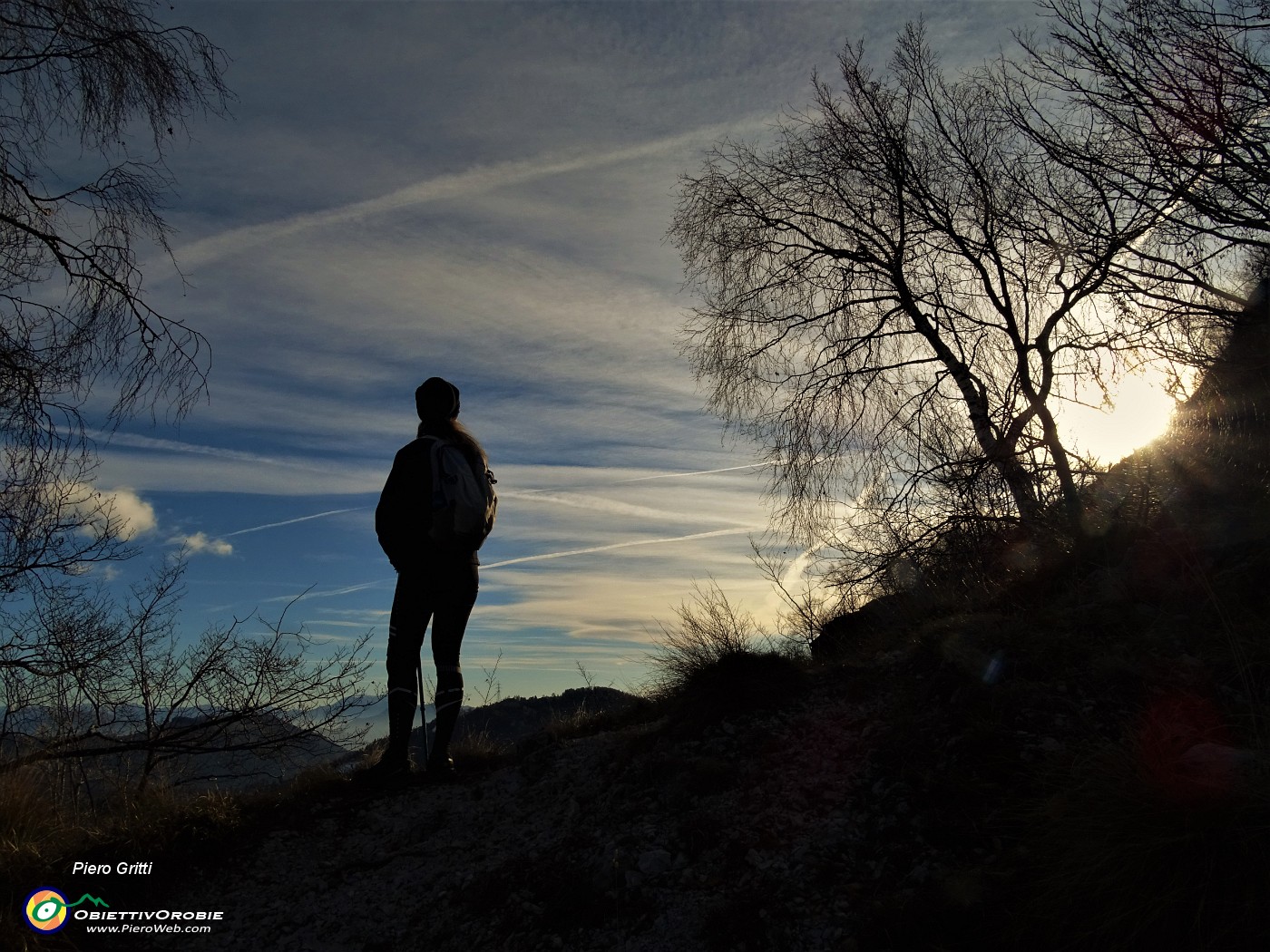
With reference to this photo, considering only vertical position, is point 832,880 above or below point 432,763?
below

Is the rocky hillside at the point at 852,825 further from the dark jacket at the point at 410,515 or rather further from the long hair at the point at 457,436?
the long hair at the point at 457,436

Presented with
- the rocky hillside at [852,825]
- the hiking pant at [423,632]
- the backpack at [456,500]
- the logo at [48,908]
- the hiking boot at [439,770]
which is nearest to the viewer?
the rocky hillside at [852,825]

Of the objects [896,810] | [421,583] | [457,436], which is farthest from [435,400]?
[896,810]

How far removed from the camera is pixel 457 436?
17.1ft

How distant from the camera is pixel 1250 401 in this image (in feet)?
20.1

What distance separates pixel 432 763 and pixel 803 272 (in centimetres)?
814

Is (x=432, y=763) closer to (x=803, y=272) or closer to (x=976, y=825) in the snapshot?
(x=976, y=825)

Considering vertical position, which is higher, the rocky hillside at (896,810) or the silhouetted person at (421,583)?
the silhouetted person at (421,583)

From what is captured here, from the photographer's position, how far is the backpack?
16.1ft

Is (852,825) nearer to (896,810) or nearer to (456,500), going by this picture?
(896,810)

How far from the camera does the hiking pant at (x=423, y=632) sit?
5.02 m

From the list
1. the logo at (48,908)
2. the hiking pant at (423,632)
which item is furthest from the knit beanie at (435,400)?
the logo at (48,908)

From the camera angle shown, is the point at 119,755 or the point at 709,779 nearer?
the point at 709,779

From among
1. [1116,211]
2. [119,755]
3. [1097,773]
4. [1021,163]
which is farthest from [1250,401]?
[119,755]
